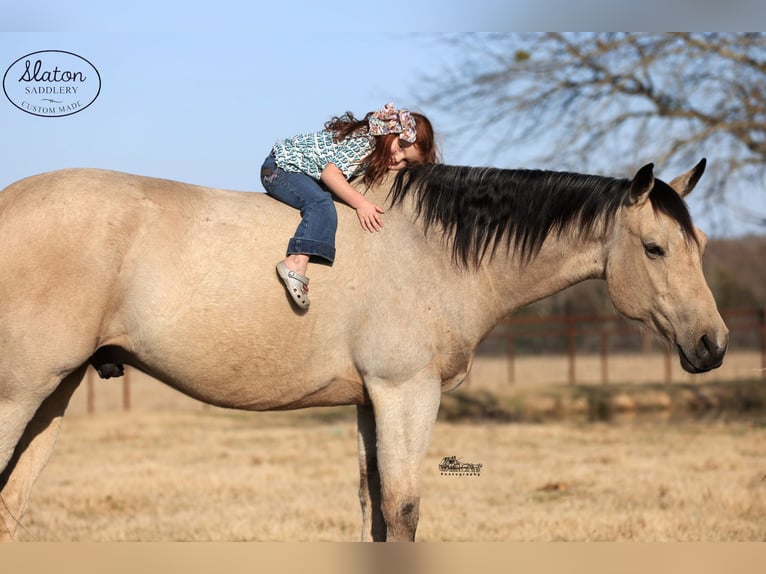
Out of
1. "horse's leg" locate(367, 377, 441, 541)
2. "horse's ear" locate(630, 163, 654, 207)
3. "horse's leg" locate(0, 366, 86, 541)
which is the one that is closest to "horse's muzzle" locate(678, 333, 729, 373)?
"horse's ear" locate(630, 163, 654, 207)

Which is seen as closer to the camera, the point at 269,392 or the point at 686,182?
the point at 269,392

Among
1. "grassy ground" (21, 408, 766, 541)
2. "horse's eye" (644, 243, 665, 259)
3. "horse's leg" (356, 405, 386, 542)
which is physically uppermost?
"horse's eye" (644, 243, 665, 259)

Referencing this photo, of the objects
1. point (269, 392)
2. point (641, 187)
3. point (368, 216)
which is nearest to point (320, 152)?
point (368, 216)

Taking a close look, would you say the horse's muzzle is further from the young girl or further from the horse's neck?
the young girl

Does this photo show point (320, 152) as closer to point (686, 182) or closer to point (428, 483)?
point (686, 182)

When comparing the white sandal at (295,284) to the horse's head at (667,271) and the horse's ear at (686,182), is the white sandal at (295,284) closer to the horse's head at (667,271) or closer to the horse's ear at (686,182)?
the horse's head at (667,271)

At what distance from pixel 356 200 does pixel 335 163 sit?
0.23 meters

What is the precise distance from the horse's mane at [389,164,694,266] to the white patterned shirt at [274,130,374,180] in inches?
9.0

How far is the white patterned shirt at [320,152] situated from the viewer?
3707 millimetres

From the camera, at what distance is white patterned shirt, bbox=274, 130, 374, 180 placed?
371cm

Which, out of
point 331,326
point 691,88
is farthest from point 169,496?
point 691,88

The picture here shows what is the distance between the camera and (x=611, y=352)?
977 inches

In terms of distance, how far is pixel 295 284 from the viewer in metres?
3.39

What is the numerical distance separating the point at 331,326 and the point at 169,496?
172 inches
